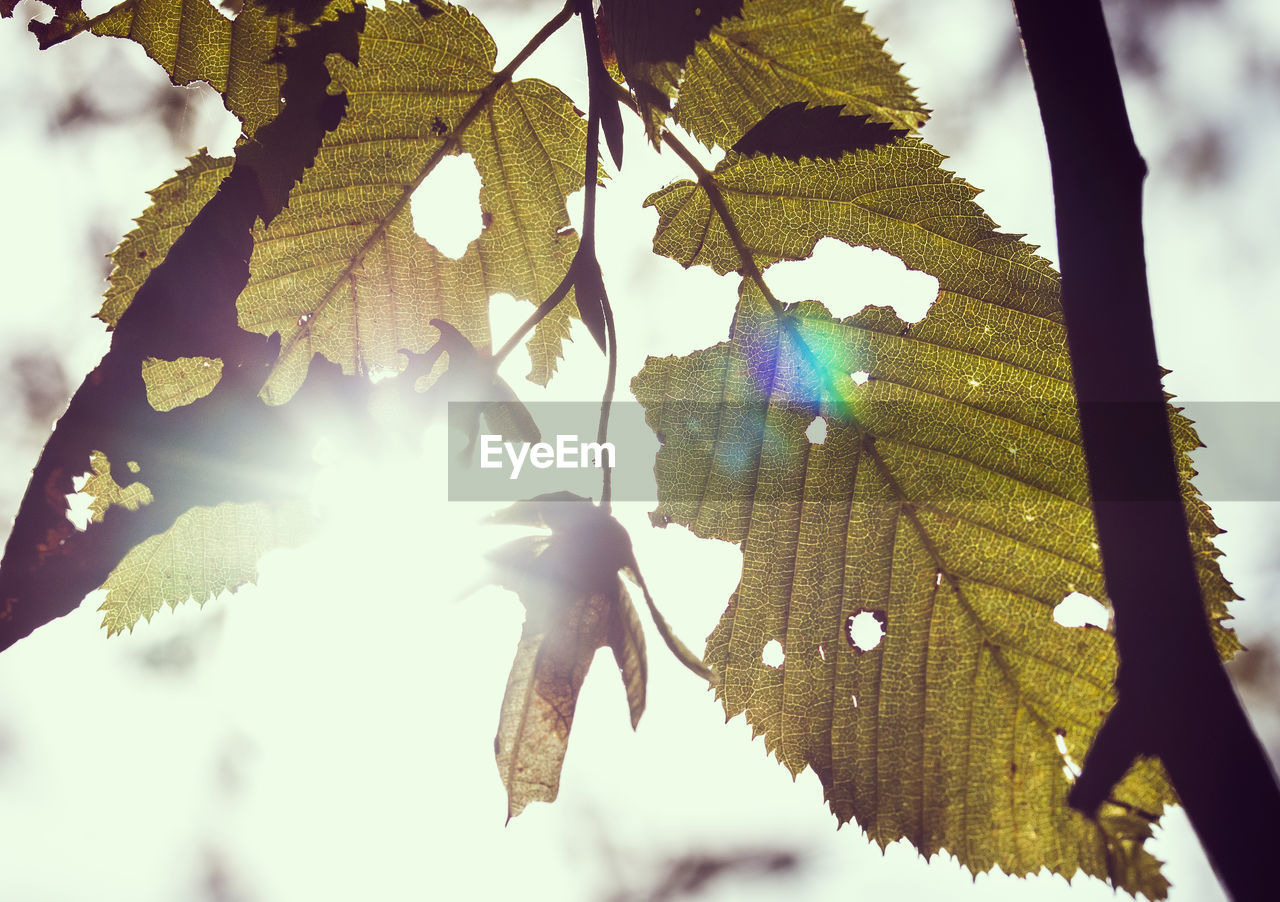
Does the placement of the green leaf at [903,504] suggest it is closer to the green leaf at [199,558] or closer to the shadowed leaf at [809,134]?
the shadowed leaf at [809,134]

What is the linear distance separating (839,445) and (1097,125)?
754 millimetres

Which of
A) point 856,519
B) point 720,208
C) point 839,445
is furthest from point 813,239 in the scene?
point 856,519

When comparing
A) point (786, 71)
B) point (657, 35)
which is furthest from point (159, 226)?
point (786, 71)

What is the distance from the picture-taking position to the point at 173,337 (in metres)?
1.09

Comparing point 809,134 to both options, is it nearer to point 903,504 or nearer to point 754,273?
point 754,273

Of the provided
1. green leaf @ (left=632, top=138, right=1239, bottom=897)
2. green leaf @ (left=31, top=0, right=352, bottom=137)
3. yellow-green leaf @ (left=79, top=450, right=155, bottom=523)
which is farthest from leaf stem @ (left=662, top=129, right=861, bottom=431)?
yellow-green leaf @ (left=79, top=450, right=155, bottom=523)

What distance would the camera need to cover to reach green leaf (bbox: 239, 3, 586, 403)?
1235 millimetres

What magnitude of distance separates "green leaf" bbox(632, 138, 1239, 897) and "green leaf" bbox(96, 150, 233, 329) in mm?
689

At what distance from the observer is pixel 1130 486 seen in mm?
503

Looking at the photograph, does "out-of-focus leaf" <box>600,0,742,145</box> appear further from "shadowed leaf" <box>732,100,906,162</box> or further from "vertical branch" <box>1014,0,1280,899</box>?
"vertical branch" <box>1014,0,1280,899</box>

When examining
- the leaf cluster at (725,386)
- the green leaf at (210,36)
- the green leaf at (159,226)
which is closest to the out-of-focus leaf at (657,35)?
the leaf cluster at (725,386)

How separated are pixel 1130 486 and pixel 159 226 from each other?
133cm

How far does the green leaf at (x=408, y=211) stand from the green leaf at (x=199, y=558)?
21 centimetres

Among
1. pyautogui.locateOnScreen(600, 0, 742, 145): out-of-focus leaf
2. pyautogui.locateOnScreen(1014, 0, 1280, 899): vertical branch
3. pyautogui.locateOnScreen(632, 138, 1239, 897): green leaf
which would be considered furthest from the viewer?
pyautogui.locateOnScreen(632, 138, 1239, 897): green leaf
